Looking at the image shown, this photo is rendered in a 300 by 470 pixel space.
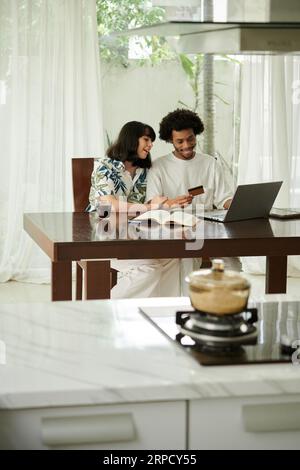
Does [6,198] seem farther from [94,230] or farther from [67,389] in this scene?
[67,389]

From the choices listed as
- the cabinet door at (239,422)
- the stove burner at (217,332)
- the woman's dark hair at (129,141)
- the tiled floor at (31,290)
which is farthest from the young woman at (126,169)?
the cabinet door at (239,422)

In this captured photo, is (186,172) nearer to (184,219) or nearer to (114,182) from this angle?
(114,182)

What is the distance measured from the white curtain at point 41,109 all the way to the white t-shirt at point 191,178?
58.3 inches

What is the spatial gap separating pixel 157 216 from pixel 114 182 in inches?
22.1

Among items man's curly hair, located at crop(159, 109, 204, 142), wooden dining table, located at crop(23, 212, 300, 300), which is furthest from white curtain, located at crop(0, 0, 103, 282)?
wooden dining table, located at crop(23, 212, 300, 300)

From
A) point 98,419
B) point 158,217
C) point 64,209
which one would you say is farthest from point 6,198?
point 98,419

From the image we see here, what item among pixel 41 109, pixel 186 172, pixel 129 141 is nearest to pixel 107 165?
pixel 129 141

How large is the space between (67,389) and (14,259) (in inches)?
187

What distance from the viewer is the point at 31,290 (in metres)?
5.87

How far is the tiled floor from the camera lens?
220 inches

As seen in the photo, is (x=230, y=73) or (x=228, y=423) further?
(x=230, y=73)

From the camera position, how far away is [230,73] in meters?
6.50

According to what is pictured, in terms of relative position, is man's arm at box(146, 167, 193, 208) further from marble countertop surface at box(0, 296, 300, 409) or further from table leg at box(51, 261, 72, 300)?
marble countertop surface at box(0, 296, 300, 409)

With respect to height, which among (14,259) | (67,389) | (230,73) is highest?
(230,73)
